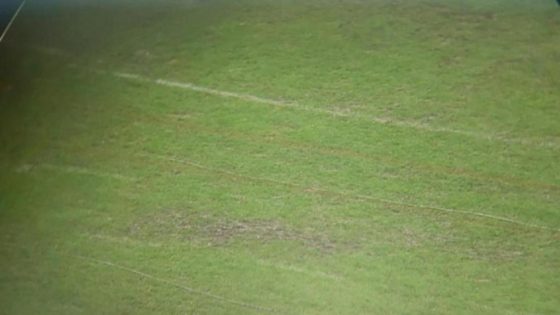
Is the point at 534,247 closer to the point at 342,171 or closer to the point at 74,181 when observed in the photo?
the point at 342,171

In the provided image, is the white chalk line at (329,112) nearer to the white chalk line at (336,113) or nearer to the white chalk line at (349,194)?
the white chalk line at (336,113)

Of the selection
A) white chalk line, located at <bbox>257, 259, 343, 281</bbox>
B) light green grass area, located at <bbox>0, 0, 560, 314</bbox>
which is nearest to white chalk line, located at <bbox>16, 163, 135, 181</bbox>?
light green grass area, located at <bbox>0, 0, 560, 314</bbox>

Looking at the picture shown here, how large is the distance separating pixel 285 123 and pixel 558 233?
992mm

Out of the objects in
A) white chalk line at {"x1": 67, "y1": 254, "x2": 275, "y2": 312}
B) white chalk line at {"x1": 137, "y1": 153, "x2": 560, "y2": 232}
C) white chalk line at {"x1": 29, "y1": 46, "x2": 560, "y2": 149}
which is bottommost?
white chalk line at {"x1": 67, "y1": 254, "x2": 275, "y2": 312}

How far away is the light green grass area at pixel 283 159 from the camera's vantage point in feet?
6.82

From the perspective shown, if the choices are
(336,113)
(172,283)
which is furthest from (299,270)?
(336,113)

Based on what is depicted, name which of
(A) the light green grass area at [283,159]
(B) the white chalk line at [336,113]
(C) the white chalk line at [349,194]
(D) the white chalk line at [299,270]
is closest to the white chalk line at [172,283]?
(A) the light green grass area at [283,159]

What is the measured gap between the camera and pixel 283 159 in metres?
2.27

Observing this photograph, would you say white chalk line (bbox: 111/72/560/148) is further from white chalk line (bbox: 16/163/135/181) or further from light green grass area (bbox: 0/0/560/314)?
white chalk line (bbox: 16/163/135/181)

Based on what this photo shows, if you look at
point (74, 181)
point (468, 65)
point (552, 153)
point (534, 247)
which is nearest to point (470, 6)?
point (468, 65)

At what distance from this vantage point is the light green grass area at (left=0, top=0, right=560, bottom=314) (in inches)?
81.9

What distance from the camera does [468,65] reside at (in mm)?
2355

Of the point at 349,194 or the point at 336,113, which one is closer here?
the point at 349,194

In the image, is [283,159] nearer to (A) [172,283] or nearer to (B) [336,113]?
(B) [336,113]
